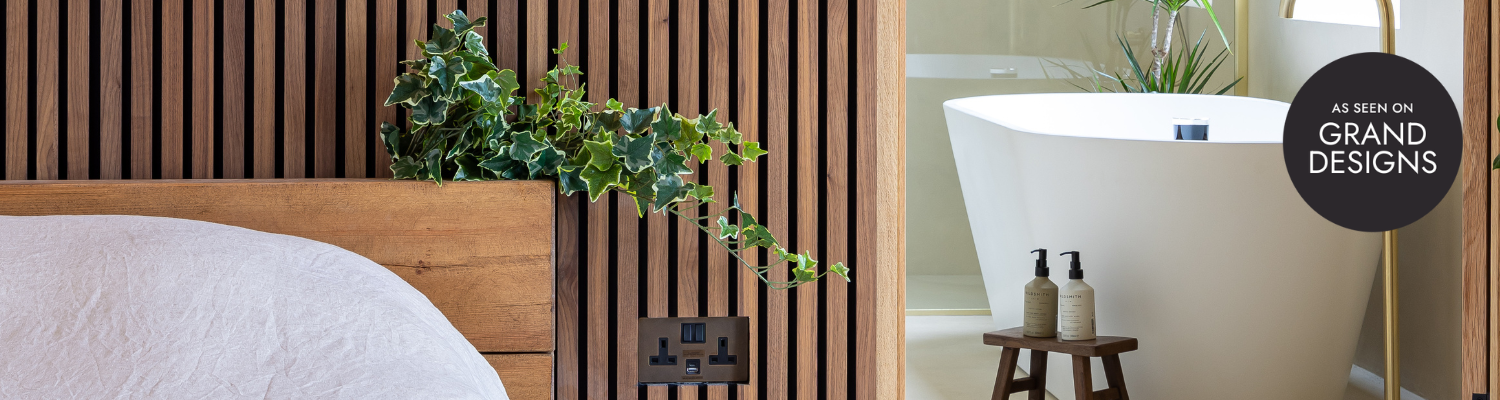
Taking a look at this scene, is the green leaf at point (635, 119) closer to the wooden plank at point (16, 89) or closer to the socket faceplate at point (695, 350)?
the socket faceplate at point (695, 350)

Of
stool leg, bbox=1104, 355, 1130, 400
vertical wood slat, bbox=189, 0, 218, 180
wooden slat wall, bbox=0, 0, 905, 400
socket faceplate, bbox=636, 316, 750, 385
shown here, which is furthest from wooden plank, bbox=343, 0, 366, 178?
stool leg, bbox=1104, 355, 1130, 400

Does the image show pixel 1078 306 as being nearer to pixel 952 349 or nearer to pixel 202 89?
pixel 952 349

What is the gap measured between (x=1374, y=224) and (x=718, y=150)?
148 cm

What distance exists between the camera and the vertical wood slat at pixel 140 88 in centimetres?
83

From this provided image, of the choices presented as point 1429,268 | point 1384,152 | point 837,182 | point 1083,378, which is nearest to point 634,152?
point 837,182

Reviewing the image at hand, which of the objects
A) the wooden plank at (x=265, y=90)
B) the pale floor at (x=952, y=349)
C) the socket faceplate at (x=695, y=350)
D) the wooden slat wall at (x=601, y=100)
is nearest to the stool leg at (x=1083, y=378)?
the pale floor at (x=952, y=349)

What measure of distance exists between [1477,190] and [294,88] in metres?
1.46

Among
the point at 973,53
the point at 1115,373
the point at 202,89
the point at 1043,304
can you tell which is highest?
the point at 973,53

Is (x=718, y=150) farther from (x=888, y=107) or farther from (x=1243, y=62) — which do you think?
(x=1243, y=62)

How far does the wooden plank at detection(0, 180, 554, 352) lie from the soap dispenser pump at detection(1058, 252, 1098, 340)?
1.06m

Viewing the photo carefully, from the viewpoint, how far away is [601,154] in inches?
28.4

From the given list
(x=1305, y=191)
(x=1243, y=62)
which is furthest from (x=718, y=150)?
(x=1243, y=62)

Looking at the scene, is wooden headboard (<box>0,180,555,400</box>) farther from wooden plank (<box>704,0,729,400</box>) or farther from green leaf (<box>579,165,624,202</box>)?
wooden plank (<box>704,0,729,400</box>)

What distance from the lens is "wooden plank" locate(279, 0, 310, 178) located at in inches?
33.1
